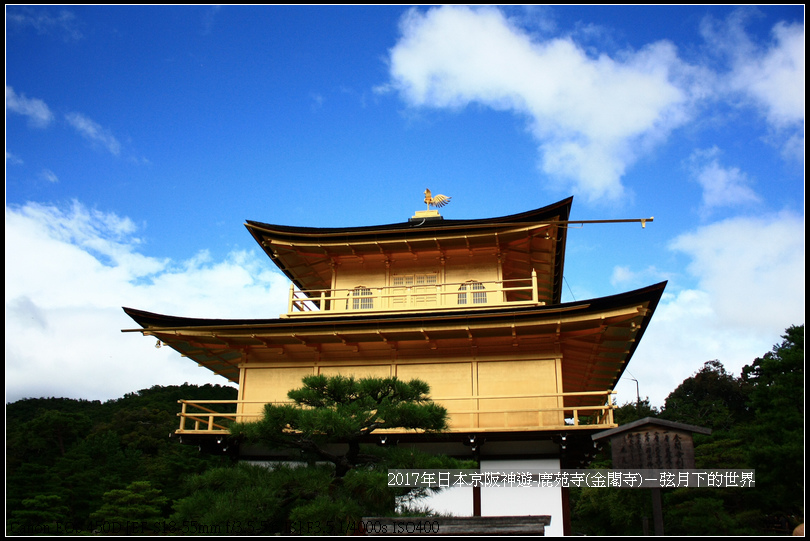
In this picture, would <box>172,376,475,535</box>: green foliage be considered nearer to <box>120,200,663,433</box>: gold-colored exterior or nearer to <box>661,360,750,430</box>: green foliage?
<box>120,200,663,433</box>: gold-colored exterior

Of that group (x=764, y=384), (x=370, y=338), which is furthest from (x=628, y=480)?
(x=764, y=384)

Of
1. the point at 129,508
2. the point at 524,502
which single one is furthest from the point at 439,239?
the point at 129,508

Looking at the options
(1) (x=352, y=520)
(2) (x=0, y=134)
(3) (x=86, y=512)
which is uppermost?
(2) (x=0, y=134)

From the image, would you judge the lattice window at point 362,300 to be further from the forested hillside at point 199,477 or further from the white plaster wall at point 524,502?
the white plaster wall at point 524,502

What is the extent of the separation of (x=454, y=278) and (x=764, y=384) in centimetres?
1430

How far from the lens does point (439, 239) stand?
1780 centimetres

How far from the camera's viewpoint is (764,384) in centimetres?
2352

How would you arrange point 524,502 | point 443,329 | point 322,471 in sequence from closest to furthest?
point 322,471
point 524,502
point 443,329

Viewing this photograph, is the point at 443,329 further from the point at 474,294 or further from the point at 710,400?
the point at 710,400

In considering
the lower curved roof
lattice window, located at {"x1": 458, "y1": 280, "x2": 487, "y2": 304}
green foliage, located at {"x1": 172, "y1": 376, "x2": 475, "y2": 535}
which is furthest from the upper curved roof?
green foliage, located at {"x1": 172, "y1": 376, "x2": 475, "y2": 535}

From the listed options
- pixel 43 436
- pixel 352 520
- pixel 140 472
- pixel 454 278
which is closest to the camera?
pixel 352 520

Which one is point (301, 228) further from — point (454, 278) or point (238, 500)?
point (238, 500)

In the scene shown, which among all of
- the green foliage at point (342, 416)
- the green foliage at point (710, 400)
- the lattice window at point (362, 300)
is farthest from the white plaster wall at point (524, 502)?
the green foliage at point (710, 400)

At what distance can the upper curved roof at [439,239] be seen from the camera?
57.2 ft
